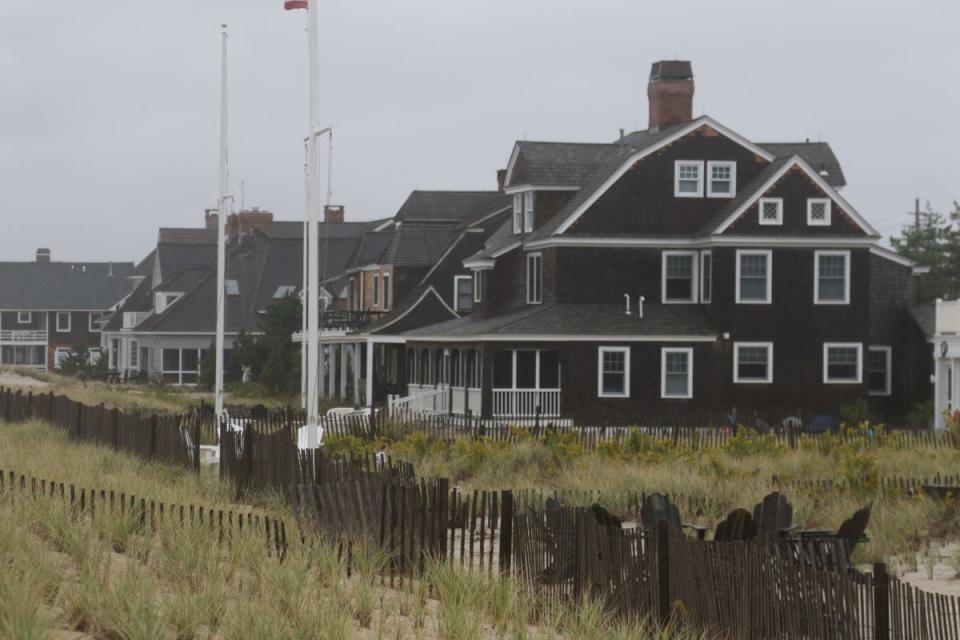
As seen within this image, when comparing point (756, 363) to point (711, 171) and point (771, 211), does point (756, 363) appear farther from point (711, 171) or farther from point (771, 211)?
point (711, 171)

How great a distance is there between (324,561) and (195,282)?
72.9 meters

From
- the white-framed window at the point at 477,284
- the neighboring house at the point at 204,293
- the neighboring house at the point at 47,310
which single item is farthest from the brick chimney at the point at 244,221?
the white-framed window at the point at 477,284

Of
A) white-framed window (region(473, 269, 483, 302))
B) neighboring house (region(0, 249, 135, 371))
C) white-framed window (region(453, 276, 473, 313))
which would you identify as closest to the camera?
white-framed window (region(473, 269, 483, 302))

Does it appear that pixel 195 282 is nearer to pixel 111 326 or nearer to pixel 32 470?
pixel 111 326

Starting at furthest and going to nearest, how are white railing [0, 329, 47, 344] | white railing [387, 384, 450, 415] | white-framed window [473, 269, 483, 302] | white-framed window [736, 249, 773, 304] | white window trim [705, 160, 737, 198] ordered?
white railing [0, 329, 47, 344] → white-framed window [473, 269, 483, 302] → white railing [387, 384, 450, 415] → white window trim [705, 160, 737, 198] → white-framed window [736, 249, 773, 304]

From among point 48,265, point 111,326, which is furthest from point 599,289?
point 48,265

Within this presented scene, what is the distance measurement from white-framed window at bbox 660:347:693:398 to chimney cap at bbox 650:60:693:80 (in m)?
10.1

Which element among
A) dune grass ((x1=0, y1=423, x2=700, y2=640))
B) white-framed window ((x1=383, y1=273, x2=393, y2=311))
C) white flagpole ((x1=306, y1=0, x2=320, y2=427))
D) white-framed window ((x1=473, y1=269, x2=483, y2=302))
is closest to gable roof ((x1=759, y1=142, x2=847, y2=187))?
white-framed window ((x1=473, y1=269, x2=483, y2=302))

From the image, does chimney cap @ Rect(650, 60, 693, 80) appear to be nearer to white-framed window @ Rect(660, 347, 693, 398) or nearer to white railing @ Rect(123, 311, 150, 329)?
white-framed window @ Rect(660, 347, 693, 398)

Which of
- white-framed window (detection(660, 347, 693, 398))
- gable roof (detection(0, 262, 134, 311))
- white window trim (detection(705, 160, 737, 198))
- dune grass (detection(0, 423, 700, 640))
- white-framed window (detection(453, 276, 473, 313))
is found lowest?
dune grass (detection(0, 423, 700, 640))

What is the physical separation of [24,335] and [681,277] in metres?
73.2

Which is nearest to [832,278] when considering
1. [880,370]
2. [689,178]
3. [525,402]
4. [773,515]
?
[880,370]

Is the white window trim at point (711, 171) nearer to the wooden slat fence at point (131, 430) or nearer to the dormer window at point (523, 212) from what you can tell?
the dormer window at point (523, 212)

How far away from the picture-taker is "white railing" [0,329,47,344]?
4331 inches
